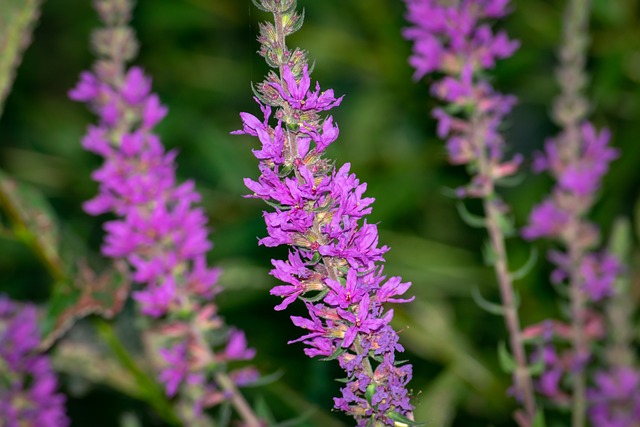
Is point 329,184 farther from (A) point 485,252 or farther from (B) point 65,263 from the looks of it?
(B) point 65,263

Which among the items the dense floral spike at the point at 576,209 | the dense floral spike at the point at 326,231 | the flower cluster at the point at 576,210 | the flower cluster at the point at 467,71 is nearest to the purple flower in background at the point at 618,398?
the dense floral spike at the point at 576,209

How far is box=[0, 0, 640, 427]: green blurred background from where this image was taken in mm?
2277

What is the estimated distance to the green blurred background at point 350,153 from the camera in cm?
228

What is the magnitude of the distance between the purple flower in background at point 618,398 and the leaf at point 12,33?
1307 mm

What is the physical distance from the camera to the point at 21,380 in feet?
5.20

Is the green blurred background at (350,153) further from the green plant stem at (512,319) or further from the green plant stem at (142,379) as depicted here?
the green plant stem at (512,319)

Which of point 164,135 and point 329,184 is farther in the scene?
point 164,135

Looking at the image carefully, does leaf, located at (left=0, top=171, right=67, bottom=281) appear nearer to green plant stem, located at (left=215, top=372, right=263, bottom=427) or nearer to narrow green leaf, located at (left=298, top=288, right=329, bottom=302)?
green plant stem, located at (left=215, top=372, right=263, bottom=427)

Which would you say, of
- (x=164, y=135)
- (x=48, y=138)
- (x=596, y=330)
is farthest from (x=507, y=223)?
(x=48, y=138)

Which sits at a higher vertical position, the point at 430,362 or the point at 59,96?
the point at 59,96

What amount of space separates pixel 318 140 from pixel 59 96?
3411mm

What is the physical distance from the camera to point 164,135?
328cm

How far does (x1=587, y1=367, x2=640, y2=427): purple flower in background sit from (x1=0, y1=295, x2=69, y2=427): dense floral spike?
39.9 inches

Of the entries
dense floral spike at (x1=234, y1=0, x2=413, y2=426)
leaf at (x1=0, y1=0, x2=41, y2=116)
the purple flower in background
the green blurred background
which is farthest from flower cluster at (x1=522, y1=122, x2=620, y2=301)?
leaf at (x1=0, y1=0, x2=41, y2=116)
